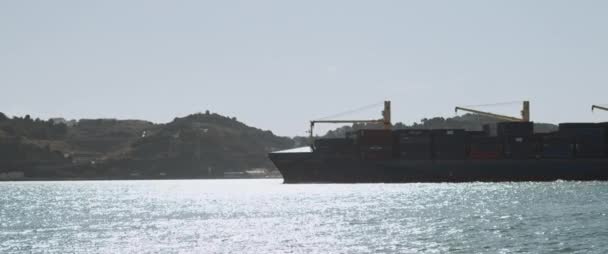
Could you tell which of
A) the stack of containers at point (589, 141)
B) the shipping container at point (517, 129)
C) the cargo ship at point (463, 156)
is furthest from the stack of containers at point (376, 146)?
the stack of containers at point (589, 141)

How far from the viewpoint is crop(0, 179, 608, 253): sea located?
5259cm

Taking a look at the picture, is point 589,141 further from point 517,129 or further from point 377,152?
point 377,152

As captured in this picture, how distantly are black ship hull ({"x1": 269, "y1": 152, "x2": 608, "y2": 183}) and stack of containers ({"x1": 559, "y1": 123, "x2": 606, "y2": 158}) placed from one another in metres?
0.92

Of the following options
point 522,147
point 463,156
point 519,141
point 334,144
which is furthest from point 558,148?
point 334,144

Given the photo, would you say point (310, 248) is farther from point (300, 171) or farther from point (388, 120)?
point (388, 120)

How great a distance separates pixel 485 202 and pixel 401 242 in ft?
117

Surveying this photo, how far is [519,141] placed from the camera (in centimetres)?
13500

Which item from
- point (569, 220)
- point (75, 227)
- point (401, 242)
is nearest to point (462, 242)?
point (401, 242)

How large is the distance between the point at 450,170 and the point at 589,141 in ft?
59.3

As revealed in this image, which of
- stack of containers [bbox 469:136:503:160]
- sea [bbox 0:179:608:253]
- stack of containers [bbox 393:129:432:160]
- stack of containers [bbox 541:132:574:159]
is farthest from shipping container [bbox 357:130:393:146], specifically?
sea [bbox 0:179:608:253]

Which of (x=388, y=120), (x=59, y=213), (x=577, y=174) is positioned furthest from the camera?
(x=388, y=120)

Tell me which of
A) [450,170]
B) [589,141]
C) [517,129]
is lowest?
[450,170]

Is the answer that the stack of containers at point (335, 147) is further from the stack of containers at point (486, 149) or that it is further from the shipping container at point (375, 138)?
the stack of containers at point (486, 149)

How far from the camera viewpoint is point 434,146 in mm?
135250
